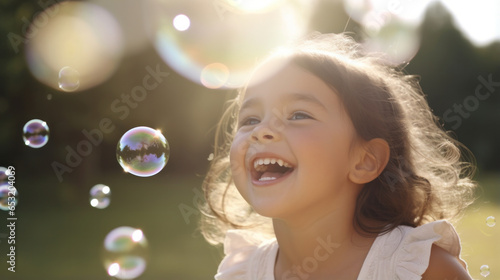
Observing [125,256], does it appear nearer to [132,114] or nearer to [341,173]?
[341,173]

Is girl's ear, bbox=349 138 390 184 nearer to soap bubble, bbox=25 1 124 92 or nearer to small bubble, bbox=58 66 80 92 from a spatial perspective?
small bubble, bbox=58 66 80 92

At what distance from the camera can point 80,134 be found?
12266mm

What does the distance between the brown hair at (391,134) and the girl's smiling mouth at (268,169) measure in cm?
34

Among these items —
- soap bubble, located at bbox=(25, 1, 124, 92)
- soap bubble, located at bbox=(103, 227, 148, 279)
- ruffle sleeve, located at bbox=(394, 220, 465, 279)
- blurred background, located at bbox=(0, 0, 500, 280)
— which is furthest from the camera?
soap bubble, located at bbox=(25, 1, 124, 92)

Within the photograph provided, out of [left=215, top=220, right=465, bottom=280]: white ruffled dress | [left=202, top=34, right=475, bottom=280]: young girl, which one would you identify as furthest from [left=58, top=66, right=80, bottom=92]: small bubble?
[left=215, top=220, right=465, bottom=280]: white ruffled dress

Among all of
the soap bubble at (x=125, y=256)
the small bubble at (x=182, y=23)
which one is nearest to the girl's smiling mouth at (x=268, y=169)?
the soap bubble at (x=125, y=256)

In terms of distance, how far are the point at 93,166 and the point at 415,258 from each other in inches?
454

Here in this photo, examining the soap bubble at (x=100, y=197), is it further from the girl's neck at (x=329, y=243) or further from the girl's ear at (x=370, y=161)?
the girl's ear at (x=370, y=161)

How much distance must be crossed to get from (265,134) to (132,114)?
462 inches

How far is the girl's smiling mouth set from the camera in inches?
79.5

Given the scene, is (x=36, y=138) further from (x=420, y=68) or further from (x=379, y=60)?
(x=420, y=68)

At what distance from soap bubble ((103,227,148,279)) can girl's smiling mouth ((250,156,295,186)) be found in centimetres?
134

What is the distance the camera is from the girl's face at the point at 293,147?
2.01 meters

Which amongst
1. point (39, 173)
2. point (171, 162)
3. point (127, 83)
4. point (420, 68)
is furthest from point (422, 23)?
point (39, 173)
